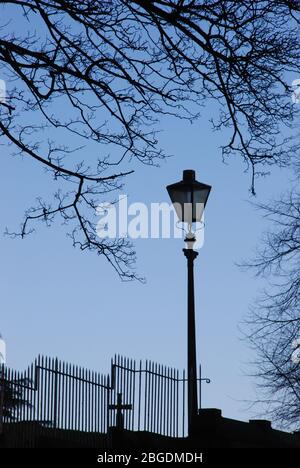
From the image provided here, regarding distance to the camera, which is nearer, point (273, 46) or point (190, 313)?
point (273, 46)

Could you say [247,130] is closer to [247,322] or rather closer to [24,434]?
[24,434]

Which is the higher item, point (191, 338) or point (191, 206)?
point (191, 206)

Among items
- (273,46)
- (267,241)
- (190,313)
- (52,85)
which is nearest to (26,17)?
(52,85)

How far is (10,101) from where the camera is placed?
595 inches

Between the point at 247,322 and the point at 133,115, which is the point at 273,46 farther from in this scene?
the point at 247,322

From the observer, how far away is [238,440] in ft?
57.3

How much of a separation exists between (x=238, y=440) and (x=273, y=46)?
692cm

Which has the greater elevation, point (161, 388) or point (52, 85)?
point (52, 85)
